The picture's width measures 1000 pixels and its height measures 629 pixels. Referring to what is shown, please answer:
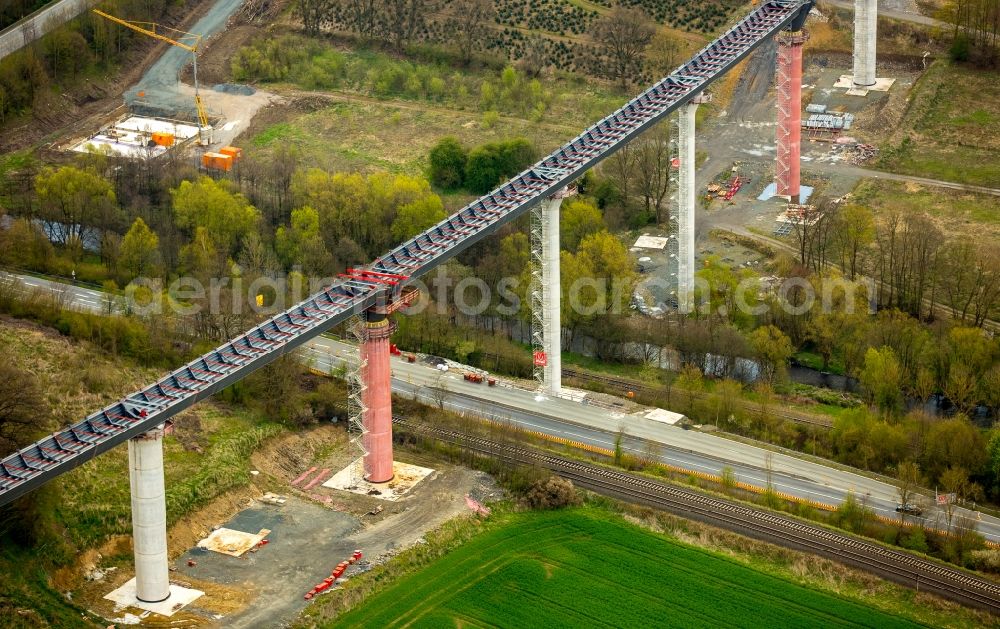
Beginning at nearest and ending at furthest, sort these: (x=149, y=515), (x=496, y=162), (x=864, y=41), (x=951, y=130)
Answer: (x=149, y=515) < (x=496, y=162) < (x=951, y=130) < (x=864, y=41)

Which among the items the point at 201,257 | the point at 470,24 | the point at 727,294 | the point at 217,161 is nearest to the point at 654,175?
the point at 727,294

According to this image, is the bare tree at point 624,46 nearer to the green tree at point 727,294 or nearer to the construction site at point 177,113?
the construction site at point 177,113

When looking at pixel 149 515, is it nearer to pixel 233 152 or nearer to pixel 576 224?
pixel 576 224

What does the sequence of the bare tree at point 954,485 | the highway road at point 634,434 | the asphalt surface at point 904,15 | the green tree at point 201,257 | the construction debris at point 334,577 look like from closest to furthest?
the construction debris at point 334,577 < the bare tree at point 954,485 < the highway road at point 634,434 < the green tree at point 201,257 < the asphalt surface at point 904,15

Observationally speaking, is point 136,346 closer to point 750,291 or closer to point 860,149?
point 750,291

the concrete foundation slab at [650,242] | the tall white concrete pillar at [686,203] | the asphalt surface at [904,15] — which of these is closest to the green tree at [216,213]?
the concrete foundation slab at [650,242]

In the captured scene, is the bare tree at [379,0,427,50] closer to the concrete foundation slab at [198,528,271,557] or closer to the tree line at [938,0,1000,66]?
the tree line at [938,0,1000,66]

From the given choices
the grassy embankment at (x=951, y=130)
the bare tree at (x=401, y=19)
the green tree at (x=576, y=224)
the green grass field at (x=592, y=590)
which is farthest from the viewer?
the bare tree at (x=401, y=19)
